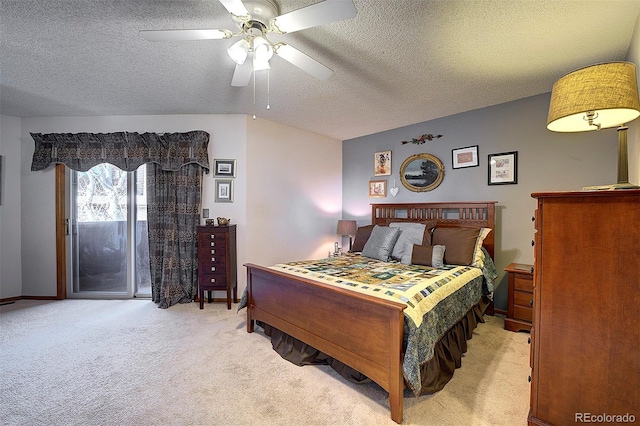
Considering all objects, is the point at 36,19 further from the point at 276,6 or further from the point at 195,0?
the point at 276,6

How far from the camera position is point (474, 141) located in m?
3.44

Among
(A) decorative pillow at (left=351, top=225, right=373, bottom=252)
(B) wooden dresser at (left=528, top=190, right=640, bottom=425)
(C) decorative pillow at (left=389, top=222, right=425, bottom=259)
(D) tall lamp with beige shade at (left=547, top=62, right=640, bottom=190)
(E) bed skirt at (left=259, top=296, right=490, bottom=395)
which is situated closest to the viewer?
(B) wooden dresser at (left=528, top=190, right=640, bottom=425)

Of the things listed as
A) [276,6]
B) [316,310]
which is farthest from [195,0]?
[316,310]

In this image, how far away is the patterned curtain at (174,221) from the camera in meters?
3.61

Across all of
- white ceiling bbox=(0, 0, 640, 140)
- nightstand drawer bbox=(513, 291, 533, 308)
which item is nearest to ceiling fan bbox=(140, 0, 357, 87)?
white ceiling bbox=(0, 0, 640, 140)

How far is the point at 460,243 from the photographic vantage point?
9.70 feet

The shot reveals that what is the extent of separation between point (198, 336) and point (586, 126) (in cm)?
353

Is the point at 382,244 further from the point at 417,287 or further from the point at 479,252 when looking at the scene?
the point at 417,287

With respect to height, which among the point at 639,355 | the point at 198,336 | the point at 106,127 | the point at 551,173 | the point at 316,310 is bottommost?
the point at 198,336

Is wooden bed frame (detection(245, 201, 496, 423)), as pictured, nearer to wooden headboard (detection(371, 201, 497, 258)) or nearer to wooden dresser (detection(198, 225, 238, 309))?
wooden headboard (detection(371, 201, 497, 258))

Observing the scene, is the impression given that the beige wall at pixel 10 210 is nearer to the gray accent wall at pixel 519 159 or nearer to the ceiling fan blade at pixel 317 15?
the ceiling fan blade at pixel 317 15

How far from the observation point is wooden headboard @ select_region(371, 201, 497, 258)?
3.19 m

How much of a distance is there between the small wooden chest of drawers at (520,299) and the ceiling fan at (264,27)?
2.67m

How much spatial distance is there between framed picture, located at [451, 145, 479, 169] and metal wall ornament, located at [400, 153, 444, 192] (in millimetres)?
187
